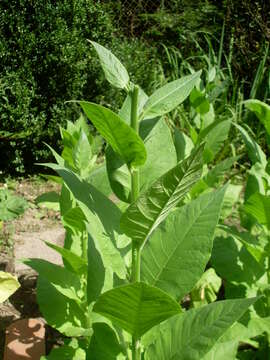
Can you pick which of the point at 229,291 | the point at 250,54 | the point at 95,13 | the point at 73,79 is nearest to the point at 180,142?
the point at 229,291

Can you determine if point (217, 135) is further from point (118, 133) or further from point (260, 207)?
point (118, 133)

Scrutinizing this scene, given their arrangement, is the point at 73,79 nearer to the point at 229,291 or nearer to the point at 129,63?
the point at 129,63

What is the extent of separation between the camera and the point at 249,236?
211 cm

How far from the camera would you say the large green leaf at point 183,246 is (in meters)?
1.18

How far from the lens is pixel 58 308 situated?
185 centimetres

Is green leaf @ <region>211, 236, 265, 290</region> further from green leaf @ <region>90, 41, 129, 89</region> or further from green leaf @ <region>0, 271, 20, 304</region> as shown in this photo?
green leaf @ <region>90, 41, 129, 89</region>

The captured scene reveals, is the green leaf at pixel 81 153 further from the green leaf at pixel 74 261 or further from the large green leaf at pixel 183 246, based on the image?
the large green leaf at pixel 183 246

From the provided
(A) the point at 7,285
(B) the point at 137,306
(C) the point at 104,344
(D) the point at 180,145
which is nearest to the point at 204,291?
(D) the point at 180,145

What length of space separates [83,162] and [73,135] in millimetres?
233

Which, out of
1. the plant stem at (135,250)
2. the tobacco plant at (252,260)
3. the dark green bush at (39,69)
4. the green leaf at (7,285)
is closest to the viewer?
the plant stem at (135,250)

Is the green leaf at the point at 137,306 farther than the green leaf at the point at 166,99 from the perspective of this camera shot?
No

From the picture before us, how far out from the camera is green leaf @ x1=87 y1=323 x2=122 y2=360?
4.25 ft

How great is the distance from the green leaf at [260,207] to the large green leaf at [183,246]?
686mm

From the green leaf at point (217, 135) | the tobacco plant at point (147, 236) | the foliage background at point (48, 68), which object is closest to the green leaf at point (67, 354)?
the tobacco plant at point (147, 236)
